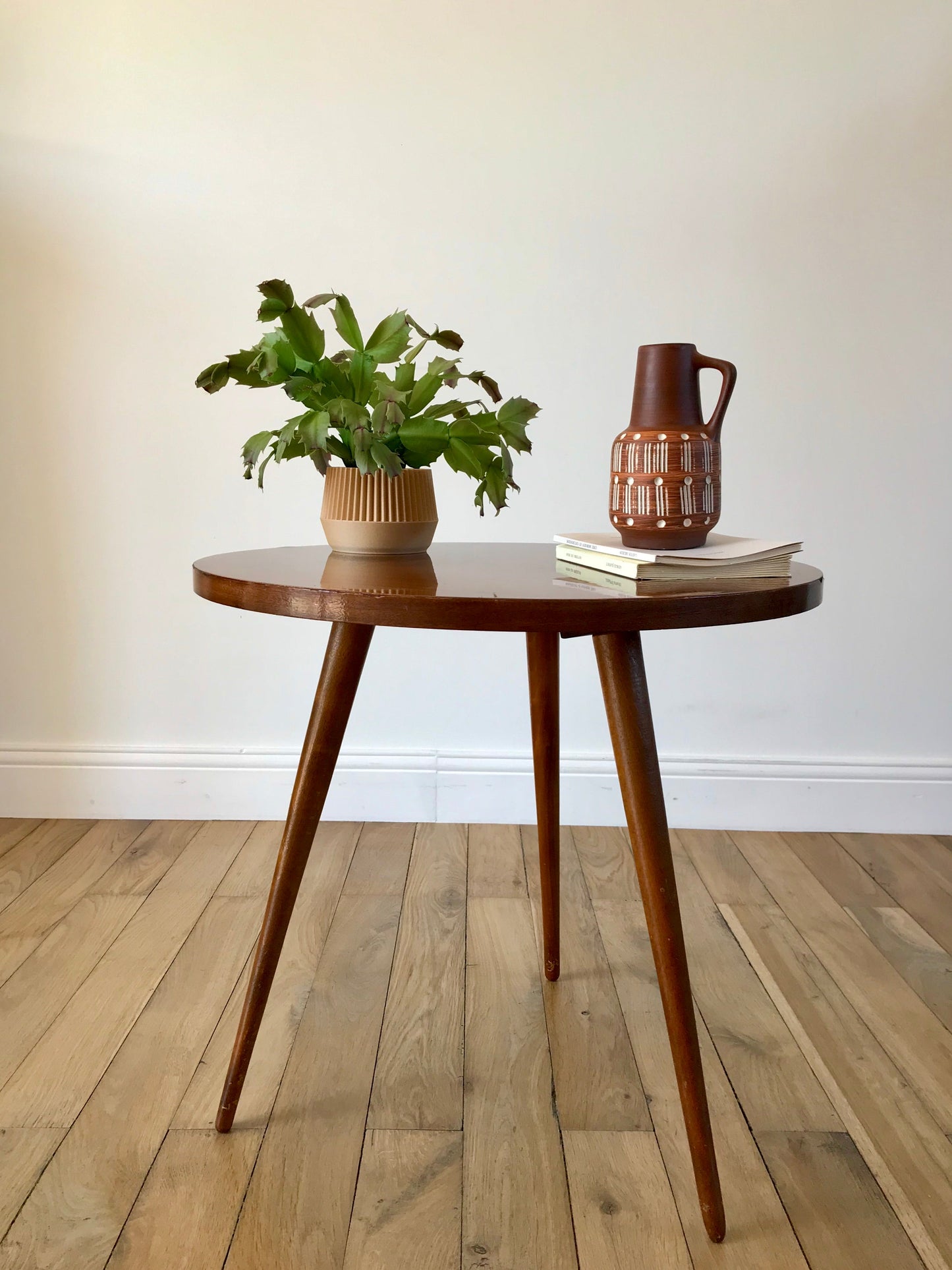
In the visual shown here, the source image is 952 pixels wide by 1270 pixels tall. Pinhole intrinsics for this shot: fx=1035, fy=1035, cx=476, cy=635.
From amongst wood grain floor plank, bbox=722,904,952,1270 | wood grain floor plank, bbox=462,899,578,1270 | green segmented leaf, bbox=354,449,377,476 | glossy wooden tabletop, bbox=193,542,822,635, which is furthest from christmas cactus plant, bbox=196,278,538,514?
wood grain floor plank, bbox=722,904,952,1270

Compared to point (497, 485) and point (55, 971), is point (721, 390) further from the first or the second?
point (55, 971)

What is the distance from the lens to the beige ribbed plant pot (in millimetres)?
1133

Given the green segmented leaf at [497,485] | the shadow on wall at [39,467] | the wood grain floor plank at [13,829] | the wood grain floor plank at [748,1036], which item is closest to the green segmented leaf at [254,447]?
the green segmented leaf at [497,485]

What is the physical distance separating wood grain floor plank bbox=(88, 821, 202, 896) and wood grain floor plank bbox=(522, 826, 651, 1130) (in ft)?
2.11

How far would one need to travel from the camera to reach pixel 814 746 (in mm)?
2020

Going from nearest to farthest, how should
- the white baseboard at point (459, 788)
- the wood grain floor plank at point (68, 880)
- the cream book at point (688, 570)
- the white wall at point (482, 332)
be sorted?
the cream book at point (688, 570) < the wood grain floor plank at point (68, 880) < the white wall at point (482, 332) < the white baseboard at point (459, 788)

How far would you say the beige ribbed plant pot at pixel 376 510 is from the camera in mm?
1133

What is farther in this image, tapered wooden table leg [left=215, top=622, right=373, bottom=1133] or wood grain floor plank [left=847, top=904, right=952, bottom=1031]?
wood grain floor plank [left=847, top=904, right=952, bottom=1031]

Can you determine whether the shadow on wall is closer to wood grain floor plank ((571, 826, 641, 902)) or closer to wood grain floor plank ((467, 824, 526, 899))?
wood grain floor plank ((467, 824, 526, 899))

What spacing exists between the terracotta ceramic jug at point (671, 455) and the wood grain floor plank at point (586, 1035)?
609mm

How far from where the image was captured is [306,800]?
1.03m

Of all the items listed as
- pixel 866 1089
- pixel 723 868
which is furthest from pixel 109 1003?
pixel 723 868

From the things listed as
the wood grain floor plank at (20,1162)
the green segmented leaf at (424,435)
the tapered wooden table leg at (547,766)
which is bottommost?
the wood grain floor plank at (20,1162)

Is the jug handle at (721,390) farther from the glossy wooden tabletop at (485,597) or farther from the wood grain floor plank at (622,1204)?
the wood grain floor plank at (622,1204)
